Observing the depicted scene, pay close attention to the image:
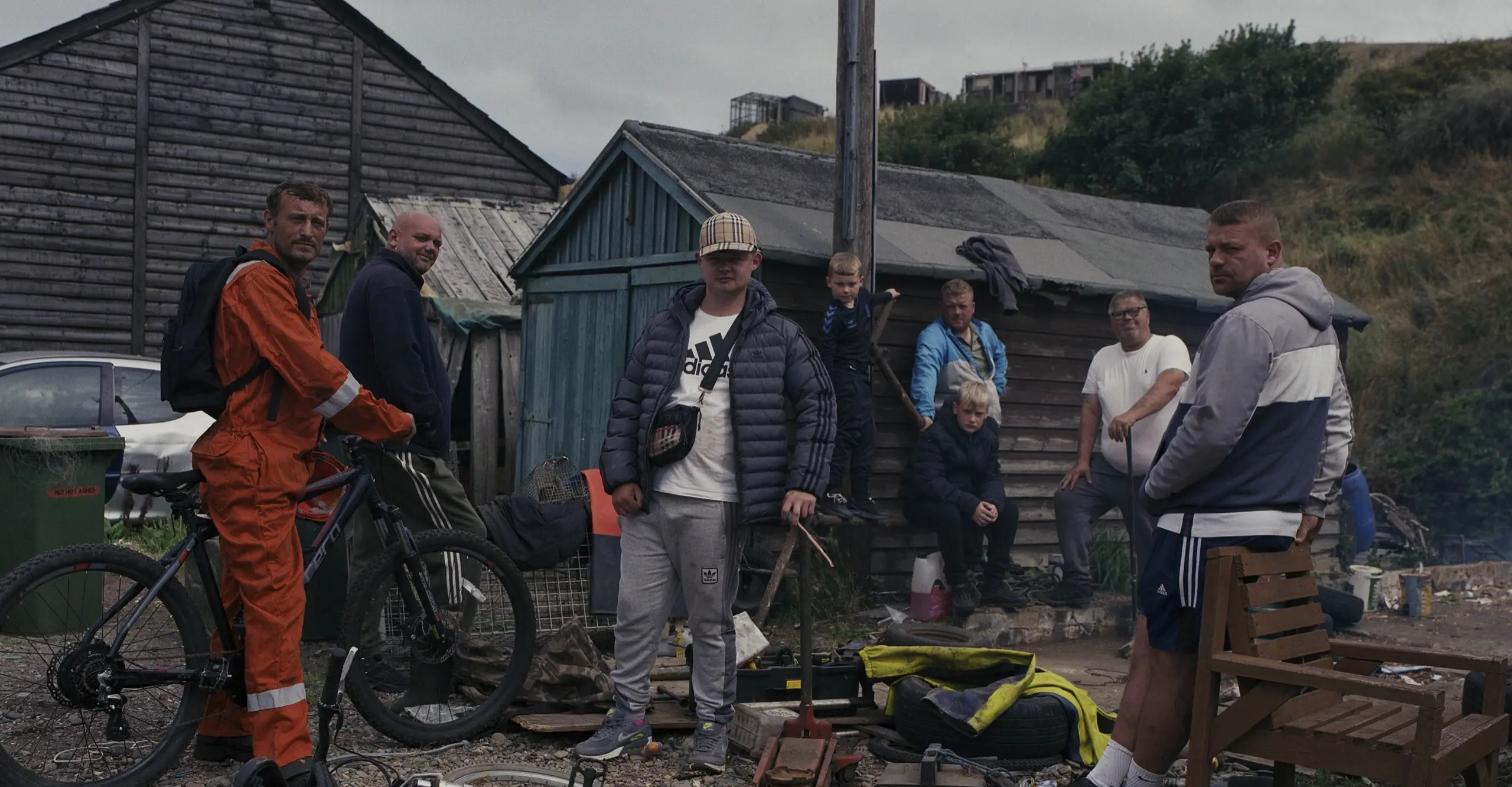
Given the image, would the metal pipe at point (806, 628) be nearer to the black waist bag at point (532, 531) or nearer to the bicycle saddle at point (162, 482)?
the bicycle saddle at point (162, 482)

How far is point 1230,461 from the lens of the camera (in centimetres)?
373

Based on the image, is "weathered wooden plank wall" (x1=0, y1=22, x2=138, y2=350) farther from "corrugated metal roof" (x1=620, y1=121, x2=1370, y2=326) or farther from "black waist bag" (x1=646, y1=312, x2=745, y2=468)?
"black waist bag" (x1=646, y1=312, x2=745, y2=468)

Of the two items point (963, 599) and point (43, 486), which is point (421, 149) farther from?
point (963, 599)

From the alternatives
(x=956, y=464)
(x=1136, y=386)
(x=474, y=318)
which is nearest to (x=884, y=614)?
(x=956, y=464)

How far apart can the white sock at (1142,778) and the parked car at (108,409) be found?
803 centimetres

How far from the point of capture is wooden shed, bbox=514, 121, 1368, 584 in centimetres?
839

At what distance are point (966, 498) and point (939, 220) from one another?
107 inches

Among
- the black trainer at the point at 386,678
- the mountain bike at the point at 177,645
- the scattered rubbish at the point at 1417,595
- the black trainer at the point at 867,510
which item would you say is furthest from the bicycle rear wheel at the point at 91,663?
the scattered rubbish at the point at 1417,595

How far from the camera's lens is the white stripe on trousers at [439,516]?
488 centimetres

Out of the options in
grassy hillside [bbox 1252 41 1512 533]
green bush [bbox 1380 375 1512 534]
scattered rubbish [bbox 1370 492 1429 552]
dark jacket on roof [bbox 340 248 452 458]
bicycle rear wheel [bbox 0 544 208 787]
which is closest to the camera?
bicycle rear wheel [bbox 0 544 208 787]

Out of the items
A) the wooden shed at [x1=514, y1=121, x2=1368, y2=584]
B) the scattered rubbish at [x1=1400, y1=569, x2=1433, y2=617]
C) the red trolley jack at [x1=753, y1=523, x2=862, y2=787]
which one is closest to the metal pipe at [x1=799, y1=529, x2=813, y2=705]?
the red trolley jack at [x1=753, y1=523, x2=862, y2=787]

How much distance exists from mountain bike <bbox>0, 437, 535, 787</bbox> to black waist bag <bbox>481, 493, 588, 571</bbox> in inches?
57.0

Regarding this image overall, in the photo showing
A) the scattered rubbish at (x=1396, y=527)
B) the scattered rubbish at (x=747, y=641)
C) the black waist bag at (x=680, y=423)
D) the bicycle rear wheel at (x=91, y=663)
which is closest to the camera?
the bicycle rear wheel at (x=91, y=663)

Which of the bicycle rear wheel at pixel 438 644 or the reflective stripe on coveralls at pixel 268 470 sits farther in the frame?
the bicycle rear wheel at pixel 438 644
